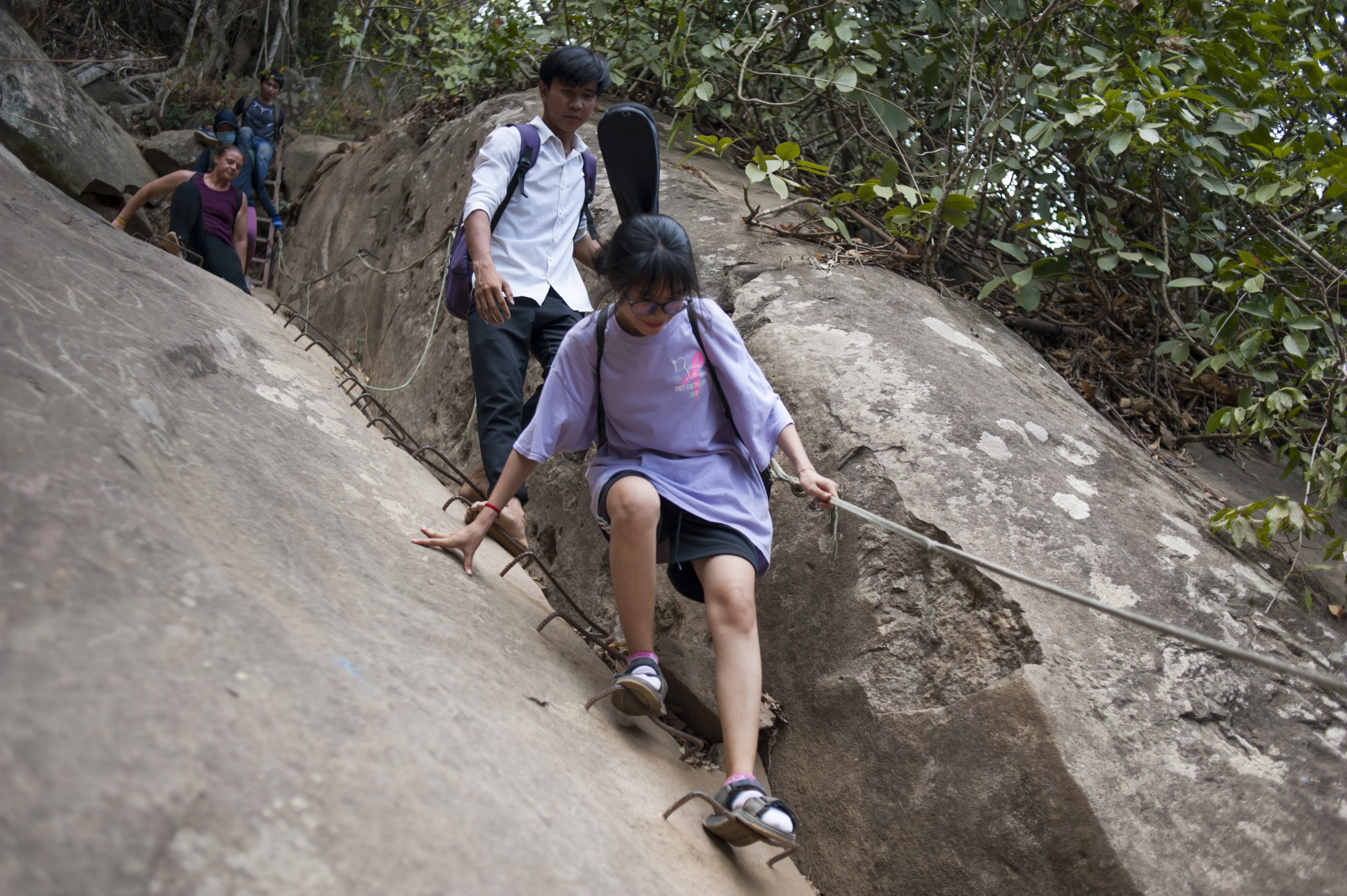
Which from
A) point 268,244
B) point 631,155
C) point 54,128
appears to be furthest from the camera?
point 268,244

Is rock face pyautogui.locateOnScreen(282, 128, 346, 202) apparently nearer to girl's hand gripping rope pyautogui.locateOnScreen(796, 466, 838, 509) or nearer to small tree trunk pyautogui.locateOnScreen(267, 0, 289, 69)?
small tree trunk pyautogui.locateOnScreen(267, 0, 289, 69)

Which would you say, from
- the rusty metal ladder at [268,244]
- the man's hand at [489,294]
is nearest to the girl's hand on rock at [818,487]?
the man's hand at [489,294]

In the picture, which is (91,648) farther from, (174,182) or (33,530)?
(174,182)

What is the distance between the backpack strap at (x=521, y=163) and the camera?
2.99 meters

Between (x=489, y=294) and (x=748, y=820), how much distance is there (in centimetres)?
159

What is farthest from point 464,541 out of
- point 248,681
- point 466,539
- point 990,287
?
point 990,287

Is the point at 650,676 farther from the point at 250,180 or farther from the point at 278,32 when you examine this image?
the point at 278,32

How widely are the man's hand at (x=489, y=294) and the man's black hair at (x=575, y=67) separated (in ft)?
1.99

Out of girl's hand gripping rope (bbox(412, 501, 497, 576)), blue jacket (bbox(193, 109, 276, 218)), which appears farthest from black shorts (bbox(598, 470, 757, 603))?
blue jacket (bbox(193, 109, 276, 218))

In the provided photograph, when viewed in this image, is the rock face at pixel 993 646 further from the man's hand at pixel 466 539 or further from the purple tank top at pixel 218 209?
the purple tank top at pixel 218 209

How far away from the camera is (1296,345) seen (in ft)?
10.0

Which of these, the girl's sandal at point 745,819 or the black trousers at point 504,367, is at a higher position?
the black trousers at point 504,367

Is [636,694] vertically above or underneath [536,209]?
underneath

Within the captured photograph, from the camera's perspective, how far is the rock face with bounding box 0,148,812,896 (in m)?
1.12
